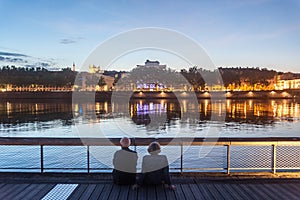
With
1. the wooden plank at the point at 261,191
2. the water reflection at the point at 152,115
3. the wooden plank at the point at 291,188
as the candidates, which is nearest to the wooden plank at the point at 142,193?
the wooden plank at the point at 261,191

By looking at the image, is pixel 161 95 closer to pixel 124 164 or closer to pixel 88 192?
pixel 124 164

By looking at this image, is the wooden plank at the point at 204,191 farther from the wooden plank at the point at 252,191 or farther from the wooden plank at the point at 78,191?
the wooden plank at the point at 78,191

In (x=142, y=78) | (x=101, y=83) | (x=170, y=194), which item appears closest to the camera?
(x=170, y=194)

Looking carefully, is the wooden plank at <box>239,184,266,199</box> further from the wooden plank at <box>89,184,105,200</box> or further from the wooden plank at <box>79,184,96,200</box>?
the wooden plank at <box>79,184,96,200</box>

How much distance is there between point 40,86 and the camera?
449ft

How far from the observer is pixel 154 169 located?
6.11 meters

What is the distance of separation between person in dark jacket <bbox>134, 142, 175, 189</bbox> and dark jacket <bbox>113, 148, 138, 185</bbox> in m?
0.29

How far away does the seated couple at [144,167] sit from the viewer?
6.05 meters

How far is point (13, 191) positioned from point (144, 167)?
282cm

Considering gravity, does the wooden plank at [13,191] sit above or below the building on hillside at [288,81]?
below

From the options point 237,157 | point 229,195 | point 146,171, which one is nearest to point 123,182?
point 146,171

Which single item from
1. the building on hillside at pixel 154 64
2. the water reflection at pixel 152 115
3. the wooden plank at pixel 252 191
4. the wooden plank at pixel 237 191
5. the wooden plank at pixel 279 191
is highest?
the building on hillside at pixel 154 64

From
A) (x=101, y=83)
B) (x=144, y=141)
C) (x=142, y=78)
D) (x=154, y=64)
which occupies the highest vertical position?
(x=154, y=64)

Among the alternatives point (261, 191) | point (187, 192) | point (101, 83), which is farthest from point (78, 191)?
point (101, 83)
